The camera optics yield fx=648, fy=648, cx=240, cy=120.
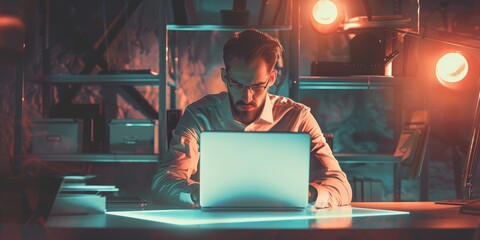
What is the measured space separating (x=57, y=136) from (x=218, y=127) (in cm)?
118

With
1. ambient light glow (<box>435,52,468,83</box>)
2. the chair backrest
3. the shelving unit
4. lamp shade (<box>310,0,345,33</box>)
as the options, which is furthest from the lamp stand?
the shelving unit

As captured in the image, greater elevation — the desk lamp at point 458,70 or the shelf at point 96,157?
the desk lamp at point 458,70

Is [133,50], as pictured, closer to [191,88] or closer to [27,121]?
[191,88]

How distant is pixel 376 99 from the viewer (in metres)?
3.90

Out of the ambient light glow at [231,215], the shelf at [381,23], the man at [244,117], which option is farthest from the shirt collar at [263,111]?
the ambient light glow at [231,215]

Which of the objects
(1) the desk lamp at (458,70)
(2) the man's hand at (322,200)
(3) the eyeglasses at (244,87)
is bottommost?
(2) the man's hand at (322,200)

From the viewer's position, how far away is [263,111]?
8.89 feet

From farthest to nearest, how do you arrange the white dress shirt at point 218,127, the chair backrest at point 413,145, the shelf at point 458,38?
the chair backrest at point 413,145, the white dress shirt at point 218,127, the shelf at point 458,38

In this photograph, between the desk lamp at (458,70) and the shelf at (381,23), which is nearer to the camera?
the shelf at (381,23)

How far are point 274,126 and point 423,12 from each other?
1586mm

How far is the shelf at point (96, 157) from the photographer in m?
3.46

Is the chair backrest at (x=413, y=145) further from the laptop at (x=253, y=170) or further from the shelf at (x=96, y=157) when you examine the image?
the laptop at (x=253, y=170)

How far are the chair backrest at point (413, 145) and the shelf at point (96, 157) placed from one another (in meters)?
1.33

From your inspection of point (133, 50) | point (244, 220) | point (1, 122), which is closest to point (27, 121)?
point (1, 122)
